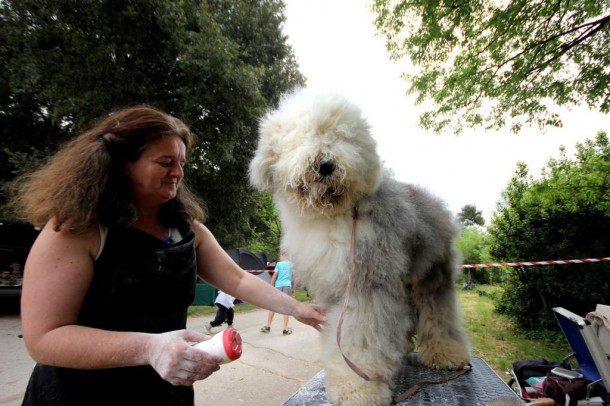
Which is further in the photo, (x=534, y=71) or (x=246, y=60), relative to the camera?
(x=246, y=60)

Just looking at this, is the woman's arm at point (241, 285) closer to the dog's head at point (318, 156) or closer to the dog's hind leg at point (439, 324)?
the dog's head at point (318, 156)

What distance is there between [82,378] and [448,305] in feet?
7.22

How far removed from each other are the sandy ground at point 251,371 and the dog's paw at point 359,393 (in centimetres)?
112

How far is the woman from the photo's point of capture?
1070 millimetres

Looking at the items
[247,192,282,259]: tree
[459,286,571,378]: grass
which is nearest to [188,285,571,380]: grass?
[459,286,571,378]: grass

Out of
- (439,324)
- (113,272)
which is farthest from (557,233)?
(113,272)

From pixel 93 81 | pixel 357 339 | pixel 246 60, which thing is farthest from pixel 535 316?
pixel 93 81

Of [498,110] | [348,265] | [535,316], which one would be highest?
[498,110]

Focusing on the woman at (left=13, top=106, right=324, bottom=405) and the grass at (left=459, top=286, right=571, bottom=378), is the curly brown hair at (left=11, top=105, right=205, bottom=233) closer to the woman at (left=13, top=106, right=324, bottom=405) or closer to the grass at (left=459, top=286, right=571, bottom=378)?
the woman at (left=13, top=106, right=324, bottom=405)

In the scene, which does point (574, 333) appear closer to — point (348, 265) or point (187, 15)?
point (348, 265)

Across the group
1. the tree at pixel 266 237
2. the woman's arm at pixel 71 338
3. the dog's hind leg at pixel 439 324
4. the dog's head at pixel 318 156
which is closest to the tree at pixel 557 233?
the dog's hind leg at pixel 439 324

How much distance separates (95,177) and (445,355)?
2319mm

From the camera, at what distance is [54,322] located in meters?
1.10

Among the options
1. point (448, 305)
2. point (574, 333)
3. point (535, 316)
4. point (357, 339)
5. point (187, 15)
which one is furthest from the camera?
point (187, 15)
